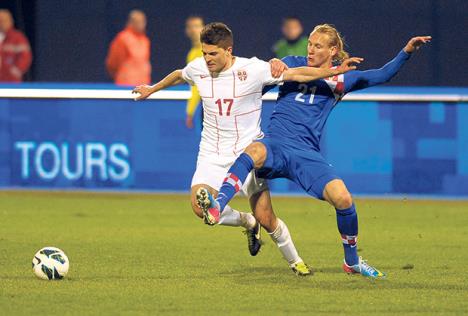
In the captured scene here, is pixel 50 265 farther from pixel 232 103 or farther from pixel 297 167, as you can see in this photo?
pixel 297 167

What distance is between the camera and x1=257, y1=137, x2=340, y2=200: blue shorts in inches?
337

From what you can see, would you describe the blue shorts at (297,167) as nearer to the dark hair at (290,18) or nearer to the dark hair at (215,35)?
the dark hair at (215,35)

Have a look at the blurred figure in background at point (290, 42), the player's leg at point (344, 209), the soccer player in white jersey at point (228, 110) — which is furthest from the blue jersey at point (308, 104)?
the blurred figure in background at point (290, 42)

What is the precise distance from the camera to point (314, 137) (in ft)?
29.1

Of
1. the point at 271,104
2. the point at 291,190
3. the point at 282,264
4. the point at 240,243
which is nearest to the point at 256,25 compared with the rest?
the point at 271,104

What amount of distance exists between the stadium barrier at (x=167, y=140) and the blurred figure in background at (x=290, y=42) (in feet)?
1.99

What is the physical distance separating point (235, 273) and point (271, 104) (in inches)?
248

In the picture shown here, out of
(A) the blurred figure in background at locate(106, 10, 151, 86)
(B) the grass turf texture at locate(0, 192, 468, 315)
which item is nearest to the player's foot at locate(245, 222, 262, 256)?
(B) the grass turf texture at locate(0, 192, 468, 315)

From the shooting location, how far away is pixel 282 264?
973 centimetres

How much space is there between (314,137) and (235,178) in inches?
33.3

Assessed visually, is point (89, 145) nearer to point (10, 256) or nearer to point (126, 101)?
point (126, 101)

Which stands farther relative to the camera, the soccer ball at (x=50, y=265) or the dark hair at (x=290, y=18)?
the dark hair at (x=290, y=18)

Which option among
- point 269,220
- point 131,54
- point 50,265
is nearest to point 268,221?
point 269,220

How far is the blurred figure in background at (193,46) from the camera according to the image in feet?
51.1
